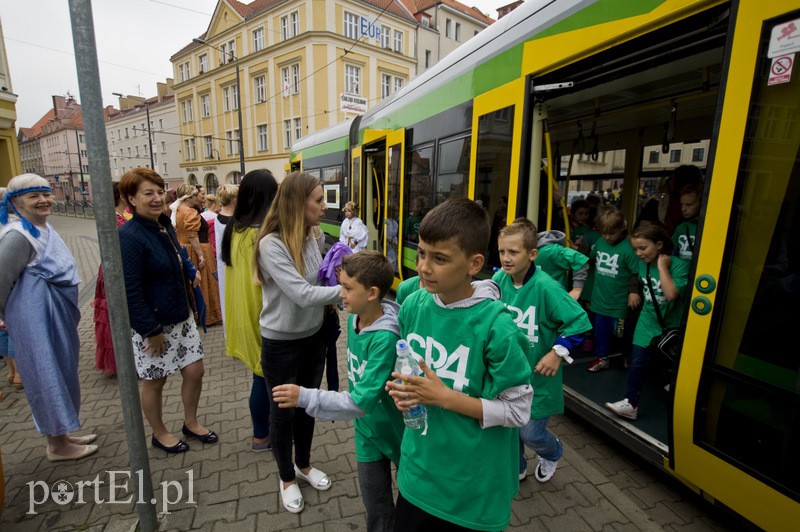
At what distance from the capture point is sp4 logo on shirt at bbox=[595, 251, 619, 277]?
3.94 metres

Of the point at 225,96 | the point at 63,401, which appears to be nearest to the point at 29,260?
the point at 63,401

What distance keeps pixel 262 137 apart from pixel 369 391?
36085mm

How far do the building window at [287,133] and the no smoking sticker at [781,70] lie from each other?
3246 cm

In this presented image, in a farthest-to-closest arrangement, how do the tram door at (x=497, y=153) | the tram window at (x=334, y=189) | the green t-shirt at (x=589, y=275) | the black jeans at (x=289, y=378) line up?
the tram window at (x=334, y=189)
the green t-shirt at (x=589, y=275)
the tram door at (x=497, y=153)
the black jeans at (x=289, y=378)

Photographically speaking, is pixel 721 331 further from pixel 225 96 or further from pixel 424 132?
pixel 225 96

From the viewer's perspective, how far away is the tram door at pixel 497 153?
3.46 m

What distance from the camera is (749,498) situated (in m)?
1.92

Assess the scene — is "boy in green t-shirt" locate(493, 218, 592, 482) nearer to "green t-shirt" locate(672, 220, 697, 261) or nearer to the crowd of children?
the crowd of children

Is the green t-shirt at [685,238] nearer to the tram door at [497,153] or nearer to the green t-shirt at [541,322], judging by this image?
the tram door at [497,153]

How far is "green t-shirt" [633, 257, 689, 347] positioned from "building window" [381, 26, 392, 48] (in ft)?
111

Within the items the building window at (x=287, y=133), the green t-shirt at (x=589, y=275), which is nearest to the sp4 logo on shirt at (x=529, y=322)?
the green t-shirt at (x=589, y=275)

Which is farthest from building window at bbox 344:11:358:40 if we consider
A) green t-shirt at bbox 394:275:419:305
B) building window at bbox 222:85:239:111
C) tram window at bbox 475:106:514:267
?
green t-shirt at bbox 394:275:419:305

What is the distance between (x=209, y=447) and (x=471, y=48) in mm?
4488

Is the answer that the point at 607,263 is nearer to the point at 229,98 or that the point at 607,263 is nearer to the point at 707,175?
the point at 707,175
